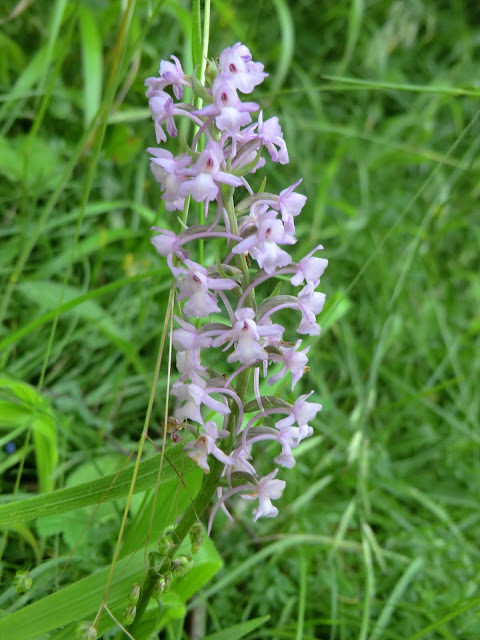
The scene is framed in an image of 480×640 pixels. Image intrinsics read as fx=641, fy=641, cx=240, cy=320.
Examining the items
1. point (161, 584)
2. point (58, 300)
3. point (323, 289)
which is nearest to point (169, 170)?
point (161, 584)

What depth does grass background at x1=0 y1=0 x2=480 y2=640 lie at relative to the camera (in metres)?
0.94

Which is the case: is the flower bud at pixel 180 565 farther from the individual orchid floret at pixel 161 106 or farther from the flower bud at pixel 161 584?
the individual orchid floret at pixel 161 106

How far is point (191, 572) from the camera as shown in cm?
64

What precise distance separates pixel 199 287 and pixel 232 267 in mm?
45

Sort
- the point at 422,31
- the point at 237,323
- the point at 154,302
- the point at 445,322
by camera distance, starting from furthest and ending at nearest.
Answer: the point at 422,31 → the point at 445,322 → the point at 154,302 → the point at 237,323

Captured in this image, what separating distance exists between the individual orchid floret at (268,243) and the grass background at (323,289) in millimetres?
237

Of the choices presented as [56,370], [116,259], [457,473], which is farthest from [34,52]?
[457,473]

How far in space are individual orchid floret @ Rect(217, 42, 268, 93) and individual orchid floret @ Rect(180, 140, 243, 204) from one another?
56 millimetres

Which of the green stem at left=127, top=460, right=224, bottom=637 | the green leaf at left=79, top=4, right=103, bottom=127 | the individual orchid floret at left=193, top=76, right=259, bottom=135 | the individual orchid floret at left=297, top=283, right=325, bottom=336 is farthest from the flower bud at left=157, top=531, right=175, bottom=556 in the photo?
the green leaf at left=79, top=4, right=103, bottom=127

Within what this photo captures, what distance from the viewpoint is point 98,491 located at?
588 millimetres

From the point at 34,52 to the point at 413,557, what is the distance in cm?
139

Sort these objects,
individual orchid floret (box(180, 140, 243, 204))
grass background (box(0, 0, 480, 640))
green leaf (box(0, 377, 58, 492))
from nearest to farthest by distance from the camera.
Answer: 1. individual orchid floret (box(180, 140, 243, 204))
2. green leaf (box(0, 377, 58, 492))
3. grass background (box(0, 0, 480, 640))

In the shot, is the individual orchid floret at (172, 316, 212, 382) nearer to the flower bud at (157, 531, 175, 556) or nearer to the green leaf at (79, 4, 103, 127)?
the flower bud at (157, 531, 175, 556)

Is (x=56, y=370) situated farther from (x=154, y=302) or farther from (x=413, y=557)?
(x=413, y=557)
